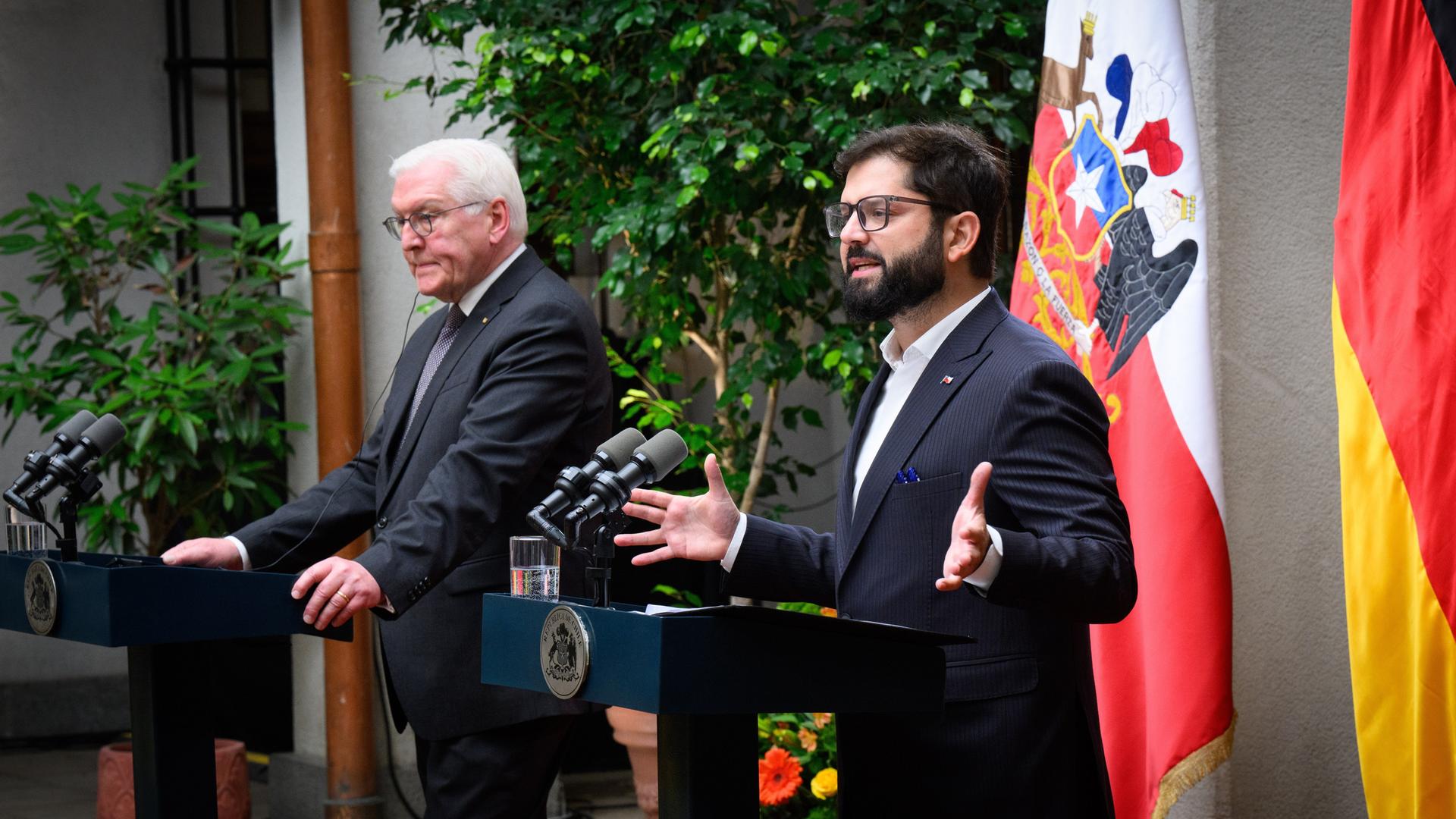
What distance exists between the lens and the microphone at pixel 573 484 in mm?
1819

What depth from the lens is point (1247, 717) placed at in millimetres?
3441

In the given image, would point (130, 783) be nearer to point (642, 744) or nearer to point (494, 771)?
point (642, 744)

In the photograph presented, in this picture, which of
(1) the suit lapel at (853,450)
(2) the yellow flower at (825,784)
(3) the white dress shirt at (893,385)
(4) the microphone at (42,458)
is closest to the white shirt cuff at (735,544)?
(3) the white dress shirt at (893,385)

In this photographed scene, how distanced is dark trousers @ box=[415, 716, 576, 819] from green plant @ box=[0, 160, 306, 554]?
2385 millimetres

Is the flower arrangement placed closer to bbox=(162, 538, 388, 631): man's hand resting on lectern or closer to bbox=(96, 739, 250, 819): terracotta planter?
bbox=(162, 538, 388, 631): man's hand resting on lectern

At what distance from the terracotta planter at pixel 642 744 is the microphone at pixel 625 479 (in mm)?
2740

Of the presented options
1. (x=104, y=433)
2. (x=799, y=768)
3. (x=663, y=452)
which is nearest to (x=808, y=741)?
(x=799, y=768)

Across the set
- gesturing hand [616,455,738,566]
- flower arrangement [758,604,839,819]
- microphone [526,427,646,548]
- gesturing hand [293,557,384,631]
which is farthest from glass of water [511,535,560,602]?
flower arrangement [758,604,839,819]

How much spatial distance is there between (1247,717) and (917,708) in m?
1.98

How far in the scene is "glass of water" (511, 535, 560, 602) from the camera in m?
1.85

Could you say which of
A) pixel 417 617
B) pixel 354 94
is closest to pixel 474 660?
pixel 417 617

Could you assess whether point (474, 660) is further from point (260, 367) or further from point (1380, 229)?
point (260, 367)

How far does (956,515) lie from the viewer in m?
1.83

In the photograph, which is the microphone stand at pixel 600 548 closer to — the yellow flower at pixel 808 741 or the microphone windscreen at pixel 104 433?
the microphone windscreen at pixel 104 433
